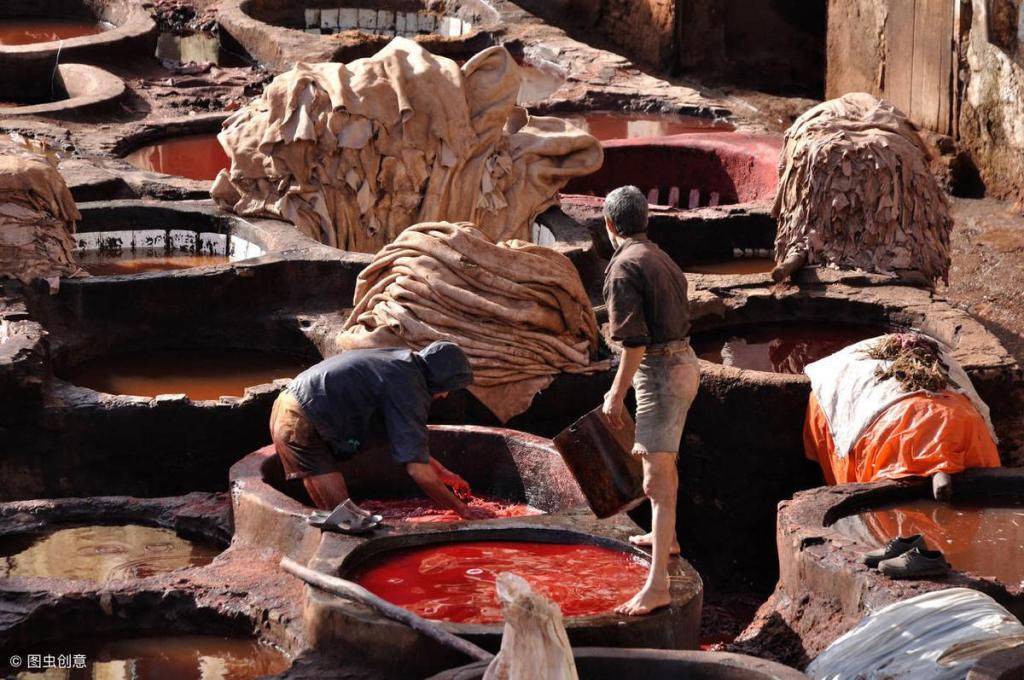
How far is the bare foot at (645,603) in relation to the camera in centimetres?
686

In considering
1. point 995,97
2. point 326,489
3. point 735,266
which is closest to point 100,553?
point 326,489

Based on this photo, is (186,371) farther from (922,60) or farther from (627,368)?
(922,60)

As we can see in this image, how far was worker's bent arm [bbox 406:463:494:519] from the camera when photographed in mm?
7973

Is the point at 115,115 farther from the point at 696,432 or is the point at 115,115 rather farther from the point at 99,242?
the point at 696,432

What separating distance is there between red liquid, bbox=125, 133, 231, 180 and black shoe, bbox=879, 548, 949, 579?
8150mm

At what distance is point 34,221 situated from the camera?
33.7ft

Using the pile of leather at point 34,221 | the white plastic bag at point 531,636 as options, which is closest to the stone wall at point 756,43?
the pile of leather at point 34,221

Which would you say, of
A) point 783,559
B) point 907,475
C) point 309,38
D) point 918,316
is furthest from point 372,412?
point 309,38

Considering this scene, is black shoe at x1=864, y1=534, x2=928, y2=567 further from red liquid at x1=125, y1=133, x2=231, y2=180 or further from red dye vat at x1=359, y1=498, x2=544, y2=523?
red liquid at x1=125, y1=133, x2=231, y2=180

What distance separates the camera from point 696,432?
9.51 m

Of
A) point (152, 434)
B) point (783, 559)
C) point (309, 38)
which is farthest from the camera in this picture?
point (309, 38)

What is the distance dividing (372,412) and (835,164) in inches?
144

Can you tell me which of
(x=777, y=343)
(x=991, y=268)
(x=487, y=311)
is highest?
(x=487, y=311)

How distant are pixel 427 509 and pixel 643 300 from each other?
196cm
